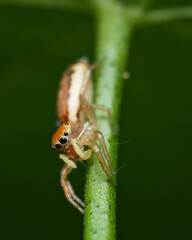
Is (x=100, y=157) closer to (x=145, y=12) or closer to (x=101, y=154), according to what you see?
(x=101, y=154)

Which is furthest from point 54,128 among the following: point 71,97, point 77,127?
point 77,127

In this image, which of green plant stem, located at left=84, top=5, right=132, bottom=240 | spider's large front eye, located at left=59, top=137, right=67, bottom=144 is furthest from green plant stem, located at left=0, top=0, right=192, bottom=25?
spider's large front eye, located at left=59, top=137, right=67, bottom=144

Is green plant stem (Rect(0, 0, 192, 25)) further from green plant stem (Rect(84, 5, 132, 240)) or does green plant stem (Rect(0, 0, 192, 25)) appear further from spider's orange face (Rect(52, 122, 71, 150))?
spider's orange face (Rect(52, 122, 71, 150))

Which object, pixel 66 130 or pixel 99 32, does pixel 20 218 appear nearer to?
pixel 66 130

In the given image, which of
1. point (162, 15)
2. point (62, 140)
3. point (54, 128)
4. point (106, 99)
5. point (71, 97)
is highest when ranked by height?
point (162, 15)

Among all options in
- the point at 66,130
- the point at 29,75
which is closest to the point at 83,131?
the point at 66,130
